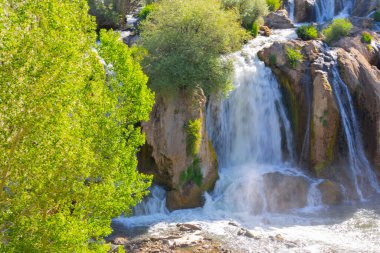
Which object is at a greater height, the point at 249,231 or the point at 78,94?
the point at 78,94

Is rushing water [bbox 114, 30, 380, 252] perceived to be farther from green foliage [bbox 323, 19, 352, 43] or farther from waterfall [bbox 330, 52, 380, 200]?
green foliage [bbox 323, 19, 352, 43]

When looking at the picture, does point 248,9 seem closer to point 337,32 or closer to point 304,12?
point 337,32

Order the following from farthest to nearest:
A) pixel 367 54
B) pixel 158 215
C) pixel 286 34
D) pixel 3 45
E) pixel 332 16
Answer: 1. pixel 332 16
2. pixel 286 34
3. pixel 367 54
4. pixel 158 215
5. pixel 3 45

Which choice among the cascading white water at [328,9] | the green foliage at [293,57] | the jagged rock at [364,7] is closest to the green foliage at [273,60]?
the green foliage at [293,57]

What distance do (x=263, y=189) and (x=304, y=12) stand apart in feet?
82.1

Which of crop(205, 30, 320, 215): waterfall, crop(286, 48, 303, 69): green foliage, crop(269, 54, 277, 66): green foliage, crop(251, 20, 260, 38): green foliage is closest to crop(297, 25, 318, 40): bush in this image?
crop(251, 20, 260, 38): green foliage

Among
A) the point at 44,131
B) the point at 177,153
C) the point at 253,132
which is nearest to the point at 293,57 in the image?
the point at 253,132

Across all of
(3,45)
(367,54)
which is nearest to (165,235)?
(3,45)

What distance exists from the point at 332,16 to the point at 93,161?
3835 centimetres

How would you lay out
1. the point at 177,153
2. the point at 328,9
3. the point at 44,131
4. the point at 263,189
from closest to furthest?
the point at 44,131 → the point at 177,153 → the point at 263,189 → the point at 328,9

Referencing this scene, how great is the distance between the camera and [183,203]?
20781 millimetres

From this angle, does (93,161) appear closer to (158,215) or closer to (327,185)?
(158,215)

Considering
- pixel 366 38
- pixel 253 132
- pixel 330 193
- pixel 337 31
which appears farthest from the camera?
pixel 366 38

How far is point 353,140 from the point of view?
2525cm
